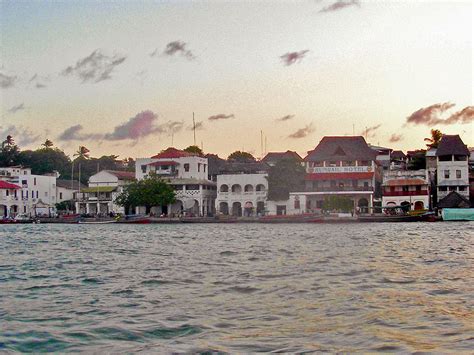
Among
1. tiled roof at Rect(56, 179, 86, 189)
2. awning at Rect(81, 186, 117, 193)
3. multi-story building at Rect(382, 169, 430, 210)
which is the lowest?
multi-story building at Rect(382, 169, 430, 210)

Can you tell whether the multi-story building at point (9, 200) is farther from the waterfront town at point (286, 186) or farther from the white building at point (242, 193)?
the white building at point (242, 193)

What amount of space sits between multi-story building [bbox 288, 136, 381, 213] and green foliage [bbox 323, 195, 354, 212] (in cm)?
127

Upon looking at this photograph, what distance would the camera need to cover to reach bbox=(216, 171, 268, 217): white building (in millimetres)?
67062

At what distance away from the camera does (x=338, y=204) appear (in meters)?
60.5

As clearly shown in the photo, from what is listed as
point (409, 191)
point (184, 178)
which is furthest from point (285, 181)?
point (184, 178)

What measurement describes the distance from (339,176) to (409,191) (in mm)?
6868

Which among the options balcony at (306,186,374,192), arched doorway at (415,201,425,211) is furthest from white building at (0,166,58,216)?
arched doorway at (415,201,425,211)

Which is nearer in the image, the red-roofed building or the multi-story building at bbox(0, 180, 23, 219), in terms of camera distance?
the red-roofed building

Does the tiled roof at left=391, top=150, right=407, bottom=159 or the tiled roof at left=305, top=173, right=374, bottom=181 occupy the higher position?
the tiled roof at left=391, top=150, right=407, bottom=159

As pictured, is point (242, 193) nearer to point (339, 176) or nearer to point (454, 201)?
point (339, 176)

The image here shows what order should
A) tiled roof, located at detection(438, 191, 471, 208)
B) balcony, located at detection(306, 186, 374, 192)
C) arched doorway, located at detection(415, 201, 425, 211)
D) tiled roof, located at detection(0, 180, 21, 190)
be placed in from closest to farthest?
tiled roof, located at detection(438, 191, 471, 208)
arched doorway, located at detection(415, 201, 425, 211)
balcony, located at detection(306, 186, 374, 192)
tiled roof, located at detection(0, 180, 21, 190)

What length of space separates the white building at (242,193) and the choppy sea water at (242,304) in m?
45.0

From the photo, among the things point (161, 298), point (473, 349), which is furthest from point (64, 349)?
point (473, 349)

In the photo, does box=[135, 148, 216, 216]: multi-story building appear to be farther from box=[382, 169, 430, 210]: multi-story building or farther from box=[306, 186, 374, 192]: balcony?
box=[382, 169, 430, 210]: multi-story building
